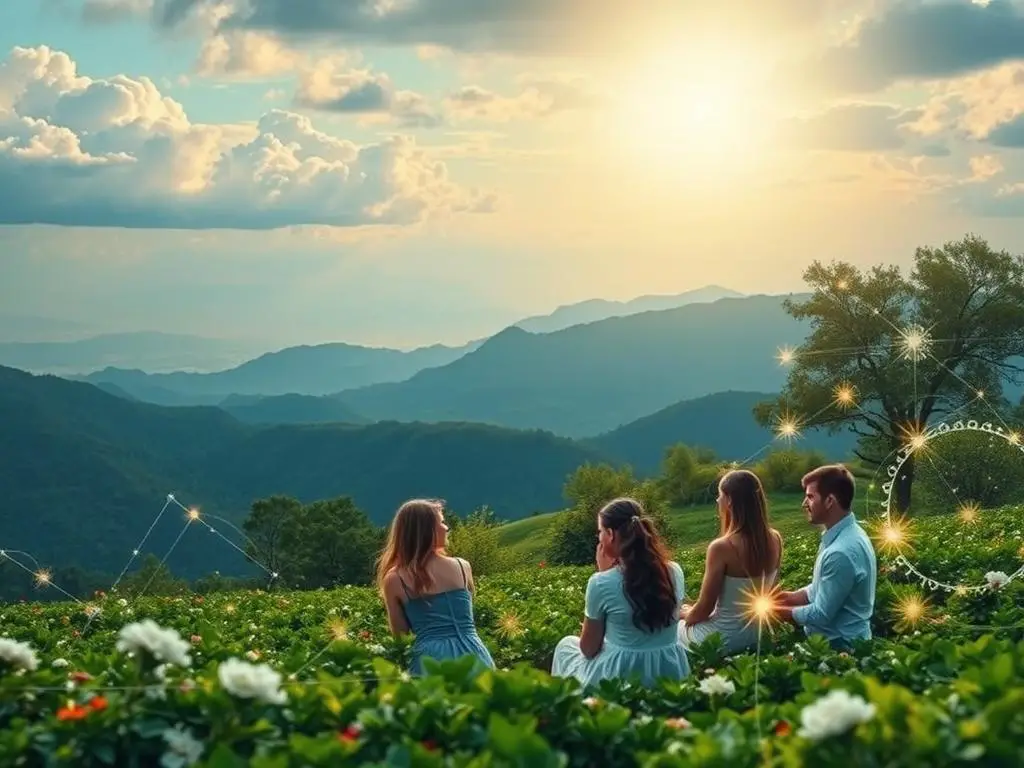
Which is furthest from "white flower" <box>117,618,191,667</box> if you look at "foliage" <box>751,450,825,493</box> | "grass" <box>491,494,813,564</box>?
"foliage" <box>751,450,825,493</box>

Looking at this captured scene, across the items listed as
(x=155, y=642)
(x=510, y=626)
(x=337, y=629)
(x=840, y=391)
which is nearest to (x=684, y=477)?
(x=840, y=391)

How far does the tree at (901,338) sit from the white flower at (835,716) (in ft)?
123

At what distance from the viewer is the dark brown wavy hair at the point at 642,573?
7.68 metres

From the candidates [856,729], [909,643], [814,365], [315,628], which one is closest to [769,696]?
[909,643]

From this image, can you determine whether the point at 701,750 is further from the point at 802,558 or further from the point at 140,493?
the point at 140,493

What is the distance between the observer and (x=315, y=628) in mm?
12672

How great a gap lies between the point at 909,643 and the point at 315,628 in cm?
702

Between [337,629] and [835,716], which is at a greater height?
[835,716]

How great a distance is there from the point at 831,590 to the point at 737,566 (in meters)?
A: 0.70

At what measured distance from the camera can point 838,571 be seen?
27.0 ft

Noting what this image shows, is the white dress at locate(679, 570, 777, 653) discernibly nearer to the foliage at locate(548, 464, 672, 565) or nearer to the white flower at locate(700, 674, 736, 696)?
the white flower at locate(700, 674, 736, 696)

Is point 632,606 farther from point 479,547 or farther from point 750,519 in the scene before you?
point 479,547

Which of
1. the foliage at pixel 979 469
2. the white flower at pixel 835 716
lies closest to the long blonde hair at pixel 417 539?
the white flower at pixel 835 716

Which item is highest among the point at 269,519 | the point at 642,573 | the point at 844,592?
the point at 642,573
